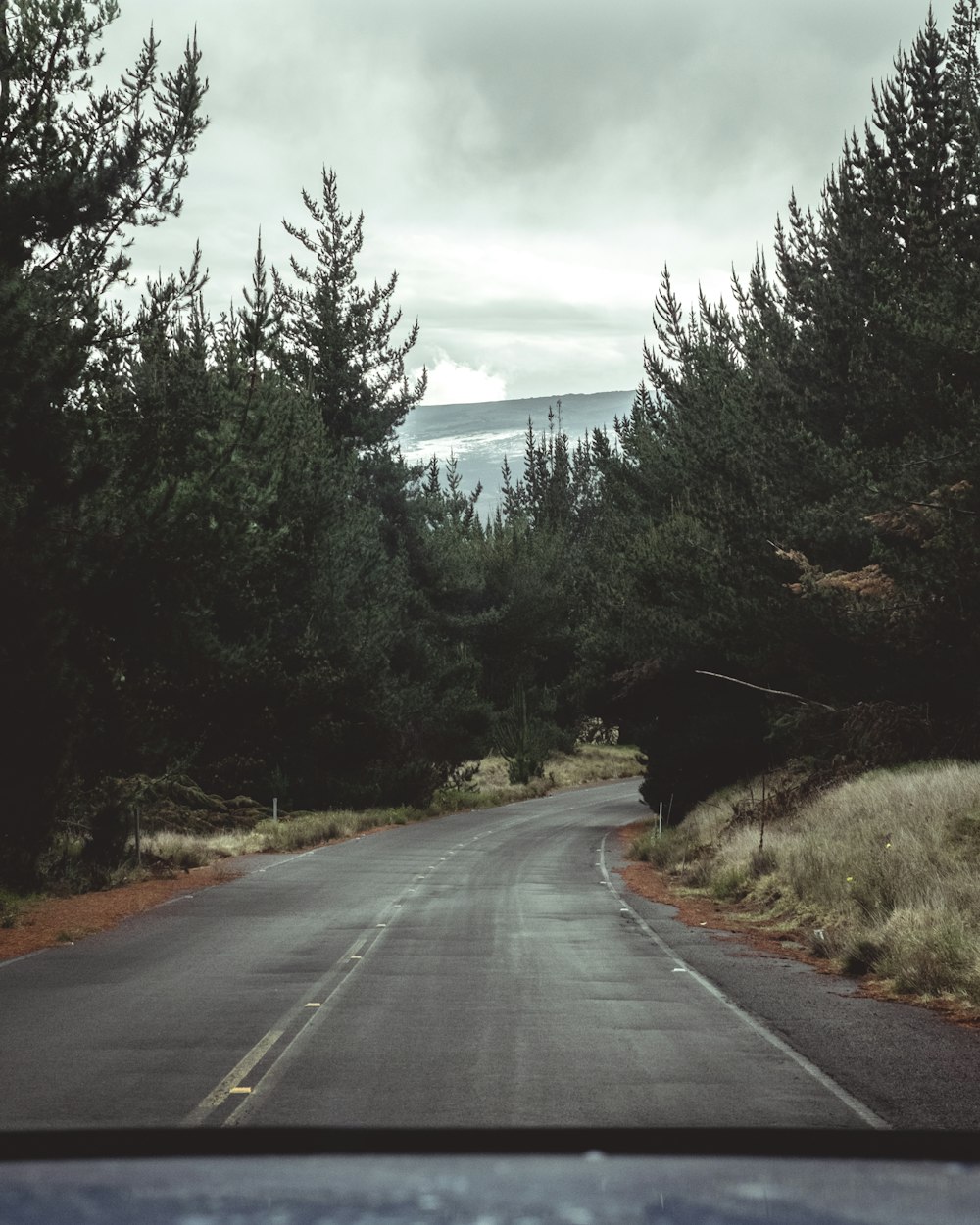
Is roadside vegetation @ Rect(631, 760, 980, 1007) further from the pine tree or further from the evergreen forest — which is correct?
the pine tree

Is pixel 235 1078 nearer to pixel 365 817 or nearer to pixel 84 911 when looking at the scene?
pixel 84 911

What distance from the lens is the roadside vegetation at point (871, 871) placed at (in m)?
12.2

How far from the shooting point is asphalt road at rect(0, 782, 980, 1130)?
695cm

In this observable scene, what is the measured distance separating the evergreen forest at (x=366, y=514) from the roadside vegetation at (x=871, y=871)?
2527mm

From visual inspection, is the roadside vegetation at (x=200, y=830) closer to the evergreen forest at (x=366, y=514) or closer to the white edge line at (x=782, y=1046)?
the evergreen forest at (x=366, y=514)

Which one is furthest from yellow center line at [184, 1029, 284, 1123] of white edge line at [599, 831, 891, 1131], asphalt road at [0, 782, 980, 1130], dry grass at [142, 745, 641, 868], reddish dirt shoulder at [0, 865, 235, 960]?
dry grass at [142, 745, 641, 868]

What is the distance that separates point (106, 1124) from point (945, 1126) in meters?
4.09

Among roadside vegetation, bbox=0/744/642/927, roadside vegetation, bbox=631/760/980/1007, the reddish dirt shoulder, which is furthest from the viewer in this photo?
roadside vegetation, bbox=0/744/642/927

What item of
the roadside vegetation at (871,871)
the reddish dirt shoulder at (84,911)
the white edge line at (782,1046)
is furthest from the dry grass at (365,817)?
the white edge line at (782,1046)

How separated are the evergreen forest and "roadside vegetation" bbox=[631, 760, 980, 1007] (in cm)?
253

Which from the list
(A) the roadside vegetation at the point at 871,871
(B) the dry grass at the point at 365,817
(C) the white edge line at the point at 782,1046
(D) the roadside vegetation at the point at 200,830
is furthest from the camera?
(B) the dry grass at the point at 365,817

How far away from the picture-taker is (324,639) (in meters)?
40.6

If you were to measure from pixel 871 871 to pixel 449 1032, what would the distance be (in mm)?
8765

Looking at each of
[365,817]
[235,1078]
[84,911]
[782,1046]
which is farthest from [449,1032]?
[365,817]
